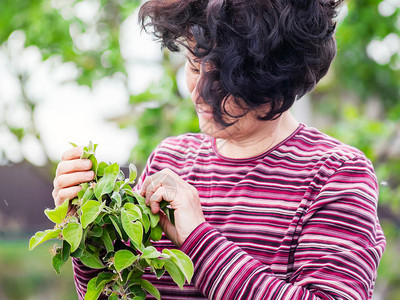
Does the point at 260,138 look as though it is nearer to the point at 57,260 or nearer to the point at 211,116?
the point at 211,116

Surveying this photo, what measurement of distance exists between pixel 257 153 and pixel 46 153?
2546 mm

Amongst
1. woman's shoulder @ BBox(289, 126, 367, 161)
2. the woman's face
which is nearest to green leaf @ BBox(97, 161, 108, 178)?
the woman's face

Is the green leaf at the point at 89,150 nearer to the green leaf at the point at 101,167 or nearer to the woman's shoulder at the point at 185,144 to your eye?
the green leaf at the point at 101,167

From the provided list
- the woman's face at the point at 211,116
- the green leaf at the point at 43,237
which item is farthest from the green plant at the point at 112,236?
the woman's face at the point at 211,116

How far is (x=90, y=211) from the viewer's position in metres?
0.91

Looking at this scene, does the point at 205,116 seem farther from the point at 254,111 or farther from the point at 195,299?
the point at 195,299

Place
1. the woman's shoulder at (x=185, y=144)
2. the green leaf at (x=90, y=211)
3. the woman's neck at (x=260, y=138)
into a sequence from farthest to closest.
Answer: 1. the woman's shoulder at (x=185, y=144)
2. the woman's neck at (x=260, y=138)
3. the green leaf at (x=90, y=211)

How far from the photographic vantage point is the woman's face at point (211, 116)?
41.3 inches

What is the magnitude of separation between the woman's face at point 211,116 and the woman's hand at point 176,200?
126 mm

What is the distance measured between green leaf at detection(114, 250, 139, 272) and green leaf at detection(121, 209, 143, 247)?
0.03 meters

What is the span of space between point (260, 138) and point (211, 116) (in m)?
0.15

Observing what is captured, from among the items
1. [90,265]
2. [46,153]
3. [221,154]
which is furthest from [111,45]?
[90,265]

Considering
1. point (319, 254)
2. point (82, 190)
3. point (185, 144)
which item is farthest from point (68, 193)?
point (319, 254)

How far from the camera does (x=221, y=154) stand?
120 cm
